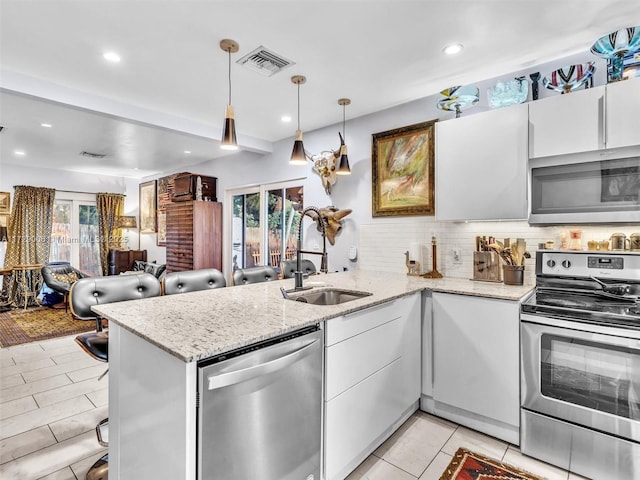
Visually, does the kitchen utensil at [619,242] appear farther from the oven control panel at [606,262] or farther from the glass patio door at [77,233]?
the glass patio door at [77,233]

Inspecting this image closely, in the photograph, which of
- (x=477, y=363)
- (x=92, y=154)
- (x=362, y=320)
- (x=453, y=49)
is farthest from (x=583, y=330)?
(x=92, y=154)

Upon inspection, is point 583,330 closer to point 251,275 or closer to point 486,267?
point 486,267

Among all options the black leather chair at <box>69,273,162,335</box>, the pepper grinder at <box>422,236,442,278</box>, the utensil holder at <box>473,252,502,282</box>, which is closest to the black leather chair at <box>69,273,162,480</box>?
the black leather chair at <box>69,273,162,335</box>

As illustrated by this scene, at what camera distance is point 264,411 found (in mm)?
1252

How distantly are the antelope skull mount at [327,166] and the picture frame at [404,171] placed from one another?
445mm

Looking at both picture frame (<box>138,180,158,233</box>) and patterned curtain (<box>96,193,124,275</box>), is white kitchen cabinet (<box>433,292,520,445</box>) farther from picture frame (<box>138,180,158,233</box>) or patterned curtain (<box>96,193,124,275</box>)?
patterned curtain (<box>96,193,124,275</box>)

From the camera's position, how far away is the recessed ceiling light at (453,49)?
7.25 feet

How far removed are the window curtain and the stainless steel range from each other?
757 cm

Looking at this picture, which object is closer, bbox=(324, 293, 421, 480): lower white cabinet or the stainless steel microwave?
bbox=(324, 293, 421, 480): lower white cabinet

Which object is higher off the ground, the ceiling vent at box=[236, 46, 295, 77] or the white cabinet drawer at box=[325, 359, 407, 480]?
the ceiling vent at box=[236, 46, 295, 77]

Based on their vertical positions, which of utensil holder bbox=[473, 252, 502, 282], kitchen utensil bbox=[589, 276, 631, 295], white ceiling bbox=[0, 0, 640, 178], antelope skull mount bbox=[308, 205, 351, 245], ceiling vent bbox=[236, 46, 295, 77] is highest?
white ceiling bbox=[0, 0, 640, 178]

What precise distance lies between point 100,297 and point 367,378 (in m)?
1.73

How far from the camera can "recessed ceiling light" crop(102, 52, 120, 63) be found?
2.32 meters

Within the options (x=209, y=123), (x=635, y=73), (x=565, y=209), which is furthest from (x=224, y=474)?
(x=209, y=123)
